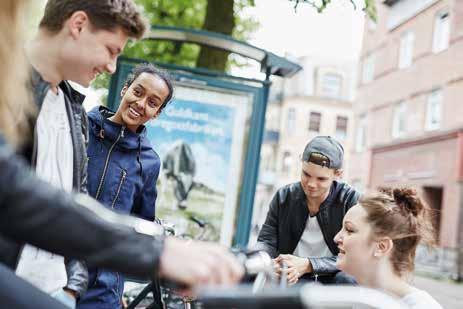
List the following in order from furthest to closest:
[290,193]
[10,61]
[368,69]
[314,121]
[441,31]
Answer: [314,121] → [368,69] → [441,31] → [290,193] → [10,61]

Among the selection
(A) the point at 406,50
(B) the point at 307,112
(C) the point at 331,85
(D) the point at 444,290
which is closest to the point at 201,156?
(D) the point at 444,290

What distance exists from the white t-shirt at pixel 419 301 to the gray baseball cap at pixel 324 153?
1.22m

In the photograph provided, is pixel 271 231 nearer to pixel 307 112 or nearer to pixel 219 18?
pixel 219 18

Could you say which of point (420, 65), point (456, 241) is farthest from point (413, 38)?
point (456, 241)

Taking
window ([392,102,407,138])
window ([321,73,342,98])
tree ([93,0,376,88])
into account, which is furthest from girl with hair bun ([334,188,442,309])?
window ([321,73,342,98])

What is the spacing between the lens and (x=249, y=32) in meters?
19.4

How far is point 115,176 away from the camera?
373cm

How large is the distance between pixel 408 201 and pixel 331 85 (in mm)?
52567

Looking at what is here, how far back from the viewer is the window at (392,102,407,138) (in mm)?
30047

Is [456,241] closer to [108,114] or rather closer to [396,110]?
[396,110]

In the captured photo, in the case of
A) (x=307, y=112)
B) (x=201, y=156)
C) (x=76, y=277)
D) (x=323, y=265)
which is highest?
(x=307, y=112)

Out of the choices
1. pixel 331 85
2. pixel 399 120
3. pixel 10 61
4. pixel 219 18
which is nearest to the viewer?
pixel 10 61

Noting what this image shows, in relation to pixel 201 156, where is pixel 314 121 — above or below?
above

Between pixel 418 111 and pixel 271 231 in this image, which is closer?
pixel 271 231
